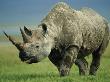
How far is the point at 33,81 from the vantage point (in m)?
13.5

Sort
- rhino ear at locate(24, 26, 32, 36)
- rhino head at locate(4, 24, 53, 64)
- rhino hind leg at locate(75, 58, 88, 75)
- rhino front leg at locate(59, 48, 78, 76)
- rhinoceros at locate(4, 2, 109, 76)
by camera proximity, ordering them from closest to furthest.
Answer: rhino head at locate(4, 24, 53, 64)
rhinoceros at locate(4, 2, 109, 76)
rhino ear at locate(24, 26, 32, 36)
rhino front leg at locate(59, 48, 78, 76)
rhino hind leg at locate(75, 58, 88, 75)

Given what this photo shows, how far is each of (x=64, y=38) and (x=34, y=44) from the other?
1804 millimetres

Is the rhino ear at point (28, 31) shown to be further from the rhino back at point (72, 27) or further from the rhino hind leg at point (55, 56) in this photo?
the rhino hind leg at point (55, 56)

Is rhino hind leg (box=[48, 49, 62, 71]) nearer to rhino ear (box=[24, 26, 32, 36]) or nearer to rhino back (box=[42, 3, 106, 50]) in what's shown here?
rhino back (box=[42, 3, 106, 50])

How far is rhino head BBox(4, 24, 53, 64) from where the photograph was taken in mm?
13656

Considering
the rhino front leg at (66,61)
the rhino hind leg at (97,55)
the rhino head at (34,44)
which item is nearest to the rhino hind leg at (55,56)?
the rhino front leg at (66,61)

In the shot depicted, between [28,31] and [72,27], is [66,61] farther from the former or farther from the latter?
[28,31]

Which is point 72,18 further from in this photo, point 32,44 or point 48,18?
point 32,44

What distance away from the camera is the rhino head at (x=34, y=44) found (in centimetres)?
1366

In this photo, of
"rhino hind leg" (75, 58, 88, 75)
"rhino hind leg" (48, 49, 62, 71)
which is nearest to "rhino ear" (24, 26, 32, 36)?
"rhino hind leg" (48, 49, 62, 71)

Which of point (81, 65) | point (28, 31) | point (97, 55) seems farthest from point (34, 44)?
point (97, 55)

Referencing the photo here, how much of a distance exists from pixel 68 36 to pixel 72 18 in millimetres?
745

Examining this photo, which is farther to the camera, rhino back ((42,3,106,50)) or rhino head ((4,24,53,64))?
rhino back ((42,3,106,50))

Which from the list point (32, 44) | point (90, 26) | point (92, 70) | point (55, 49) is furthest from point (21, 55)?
point (92, 70)
